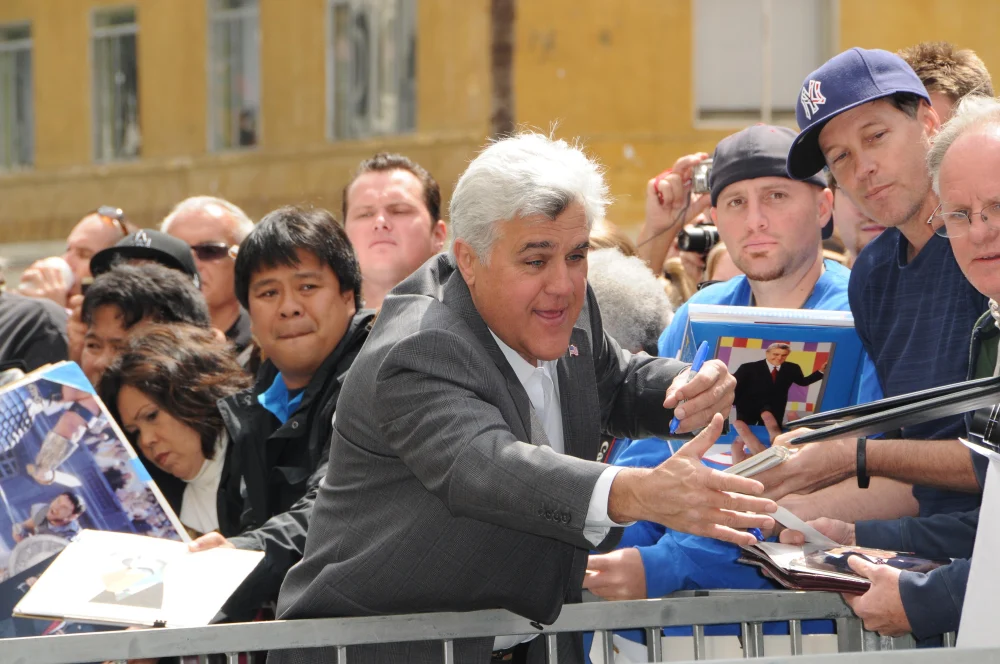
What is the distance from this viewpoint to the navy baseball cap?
3.71 metres

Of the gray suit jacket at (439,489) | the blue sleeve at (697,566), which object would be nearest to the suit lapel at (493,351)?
the gray suit jacket at (439,489)

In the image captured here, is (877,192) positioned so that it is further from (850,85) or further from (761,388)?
(761,388)

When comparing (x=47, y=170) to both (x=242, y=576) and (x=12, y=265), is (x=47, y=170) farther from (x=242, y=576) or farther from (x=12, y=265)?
(x=242, y=576)

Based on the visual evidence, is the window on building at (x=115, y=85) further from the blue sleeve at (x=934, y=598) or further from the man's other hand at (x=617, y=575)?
the blue sleeve at (x=934, y=598)

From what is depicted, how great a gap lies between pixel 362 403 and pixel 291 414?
1294 mm

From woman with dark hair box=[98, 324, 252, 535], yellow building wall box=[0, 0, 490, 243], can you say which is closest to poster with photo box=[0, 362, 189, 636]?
woman with dark hair box=[98, 324, 252, 535]

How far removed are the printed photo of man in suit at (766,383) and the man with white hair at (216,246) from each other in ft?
8.52

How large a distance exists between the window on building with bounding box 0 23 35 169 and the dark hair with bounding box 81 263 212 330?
1312 centimetres

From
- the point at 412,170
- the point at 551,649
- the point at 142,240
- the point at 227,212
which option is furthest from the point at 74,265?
the point at 551,649

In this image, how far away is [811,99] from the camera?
3.81m

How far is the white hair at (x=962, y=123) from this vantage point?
316 centimetres

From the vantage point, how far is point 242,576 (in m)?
3.71

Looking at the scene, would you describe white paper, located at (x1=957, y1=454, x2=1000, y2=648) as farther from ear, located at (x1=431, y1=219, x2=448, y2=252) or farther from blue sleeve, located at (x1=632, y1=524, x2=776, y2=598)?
ear, located at (x1=431, y1=219, x2=448, y2=252)

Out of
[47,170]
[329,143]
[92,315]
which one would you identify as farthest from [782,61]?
[92,315]
